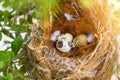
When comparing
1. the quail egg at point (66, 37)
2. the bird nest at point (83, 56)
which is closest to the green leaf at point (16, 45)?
the bird nest at point (83, 56)

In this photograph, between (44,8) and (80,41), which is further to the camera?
(80,41)

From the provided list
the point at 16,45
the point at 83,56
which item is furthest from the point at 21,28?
the point at 83,56

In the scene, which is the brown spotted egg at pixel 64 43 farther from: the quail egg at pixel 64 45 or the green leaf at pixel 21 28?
the green leaf at pixel 21 28

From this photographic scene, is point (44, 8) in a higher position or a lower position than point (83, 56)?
higher

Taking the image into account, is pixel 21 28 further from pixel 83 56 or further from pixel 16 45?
pixel 83 56

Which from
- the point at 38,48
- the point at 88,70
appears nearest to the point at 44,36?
the point at 38,48

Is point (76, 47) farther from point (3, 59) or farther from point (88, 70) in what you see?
point (3, 59)
